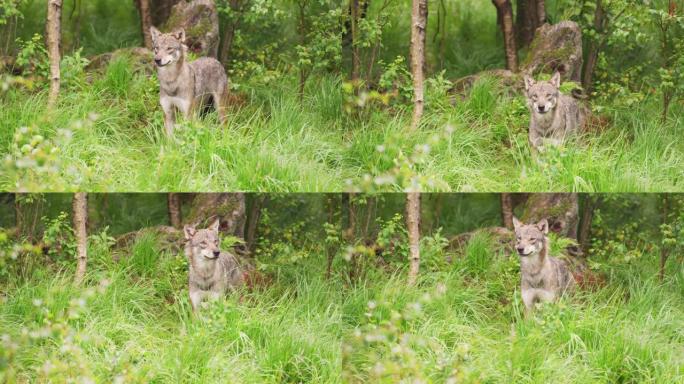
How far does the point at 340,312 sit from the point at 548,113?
2.09m

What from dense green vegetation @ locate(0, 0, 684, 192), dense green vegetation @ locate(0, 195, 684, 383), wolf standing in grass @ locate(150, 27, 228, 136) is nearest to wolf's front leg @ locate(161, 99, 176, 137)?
wolf standing in grass @ locate(150, 27, 228, 136)

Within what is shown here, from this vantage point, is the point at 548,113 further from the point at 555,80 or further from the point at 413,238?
the point at 413,238

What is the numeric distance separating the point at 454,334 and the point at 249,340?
148cm

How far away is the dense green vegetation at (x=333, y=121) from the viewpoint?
7.25 meters

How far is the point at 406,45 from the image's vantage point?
7.70 meters

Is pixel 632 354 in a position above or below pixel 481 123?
below

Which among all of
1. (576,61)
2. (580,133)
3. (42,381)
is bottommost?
(42,381)

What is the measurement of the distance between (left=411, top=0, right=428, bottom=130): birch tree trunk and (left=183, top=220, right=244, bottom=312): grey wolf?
1688 mm

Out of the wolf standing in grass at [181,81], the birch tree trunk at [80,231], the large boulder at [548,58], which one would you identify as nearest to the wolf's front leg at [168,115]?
the wolf standing in grass at [181,81]

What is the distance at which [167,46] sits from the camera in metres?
7.22

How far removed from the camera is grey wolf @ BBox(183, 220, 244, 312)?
7.41 metres

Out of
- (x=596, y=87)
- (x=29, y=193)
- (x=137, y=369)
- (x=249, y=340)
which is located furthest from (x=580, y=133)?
(x=29, y=193)

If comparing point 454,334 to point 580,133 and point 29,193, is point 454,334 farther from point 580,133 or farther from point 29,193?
point 29,193

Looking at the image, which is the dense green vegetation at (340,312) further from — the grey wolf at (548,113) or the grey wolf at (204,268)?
A: the grey wolf at (548,113)
